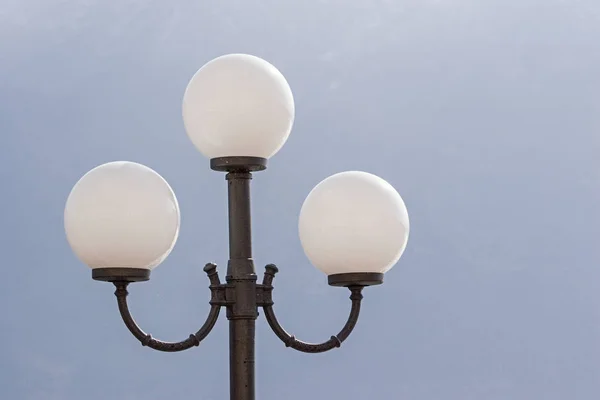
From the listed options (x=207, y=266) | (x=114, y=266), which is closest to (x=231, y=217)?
(x=207, y=266)

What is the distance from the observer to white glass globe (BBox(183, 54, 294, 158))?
3674 mm

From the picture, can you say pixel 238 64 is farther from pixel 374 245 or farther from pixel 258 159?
pixel 374 245

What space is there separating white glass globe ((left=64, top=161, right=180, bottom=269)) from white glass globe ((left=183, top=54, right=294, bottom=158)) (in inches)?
9.4

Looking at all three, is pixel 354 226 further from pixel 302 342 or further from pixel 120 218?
pixel 120 218

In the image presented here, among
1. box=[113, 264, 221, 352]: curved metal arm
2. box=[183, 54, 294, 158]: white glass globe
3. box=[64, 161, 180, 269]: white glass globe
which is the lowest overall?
box=[113, 264, 221, 352]: curved metal arm

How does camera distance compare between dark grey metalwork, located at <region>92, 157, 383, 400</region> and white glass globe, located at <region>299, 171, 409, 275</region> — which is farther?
white glass globe, located at <region>299, 171, 409, 275</region>

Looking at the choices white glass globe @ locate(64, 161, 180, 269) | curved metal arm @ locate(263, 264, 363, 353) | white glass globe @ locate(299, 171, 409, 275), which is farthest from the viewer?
white glass globe @ locate(299, 171, 409, 275)

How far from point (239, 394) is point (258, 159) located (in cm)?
77

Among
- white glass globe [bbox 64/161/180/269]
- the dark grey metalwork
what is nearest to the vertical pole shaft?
the dark grey metalwork

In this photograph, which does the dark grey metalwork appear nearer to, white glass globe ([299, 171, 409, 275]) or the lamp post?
the lamp post

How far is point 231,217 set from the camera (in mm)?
3734

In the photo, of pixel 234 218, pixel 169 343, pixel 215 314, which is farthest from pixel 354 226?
pixel 169 343

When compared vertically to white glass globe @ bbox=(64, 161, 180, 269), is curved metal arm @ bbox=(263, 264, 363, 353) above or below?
below

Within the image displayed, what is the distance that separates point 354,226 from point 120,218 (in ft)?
2.56
